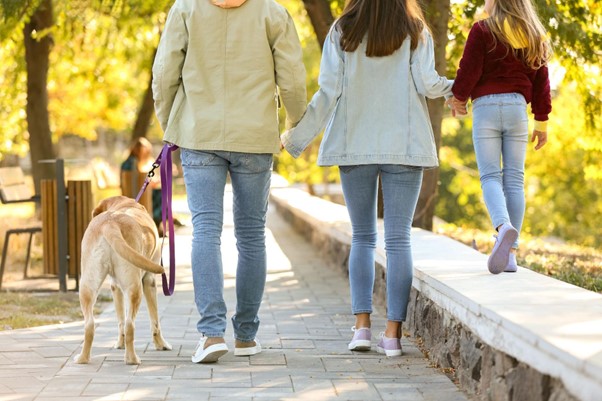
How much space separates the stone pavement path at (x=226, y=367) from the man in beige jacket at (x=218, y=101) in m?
0.34

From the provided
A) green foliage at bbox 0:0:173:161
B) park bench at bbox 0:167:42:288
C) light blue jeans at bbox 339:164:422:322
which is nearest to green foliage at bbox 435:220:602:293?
light blue jeans at bbox 339:164:422:322

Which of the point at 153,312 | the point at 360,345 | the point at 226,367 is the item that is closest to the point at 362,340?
the point at 360,345

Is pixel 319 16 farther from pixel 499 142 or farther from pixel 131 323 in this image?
pixel 131 323

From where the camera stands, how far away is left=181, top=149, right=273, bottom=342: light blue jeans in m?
5.47

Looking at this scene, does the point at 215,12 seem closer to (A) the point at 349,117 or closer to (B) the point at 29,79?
(A) the point at 349,117

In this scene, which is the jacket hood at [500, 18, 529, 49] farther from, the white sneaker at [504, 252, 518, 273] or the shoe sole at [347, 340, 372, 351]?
the shoe sole at [347, 340, 372, 351]

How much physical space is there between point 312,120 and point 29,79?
10.4 metres

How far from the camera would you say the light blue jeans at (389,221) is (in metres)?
5.66

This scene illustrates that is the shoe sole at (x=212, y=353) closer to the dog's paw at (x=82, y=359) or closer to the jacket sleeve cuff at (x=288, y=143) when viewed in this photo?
the dog's paw at (x=82, y=359)

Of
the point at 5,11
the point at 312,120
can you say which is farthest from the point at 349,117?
the point at 5,11

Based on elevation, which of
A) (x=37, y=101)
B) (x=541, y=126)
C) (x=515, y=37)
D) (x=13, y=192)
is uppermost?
(x=515, y=37)

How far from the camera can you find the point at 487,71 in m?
6.00

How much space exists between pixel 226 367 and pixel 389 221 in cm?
123

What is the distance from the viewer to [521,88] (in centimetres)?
601
